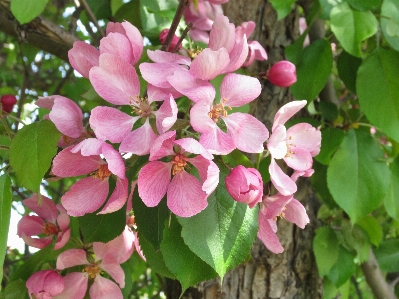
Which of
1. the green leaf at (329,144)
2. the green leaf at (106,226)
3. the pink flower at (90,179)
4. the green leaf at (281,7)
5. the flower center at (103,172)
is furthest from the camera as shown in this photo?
the green leaf at (329,144)

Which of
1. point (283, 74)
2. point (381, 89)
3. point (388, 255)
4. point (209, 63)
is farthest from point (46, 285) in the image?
point (388, 255)

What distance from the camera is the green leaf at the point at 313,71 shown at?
45.3 inches

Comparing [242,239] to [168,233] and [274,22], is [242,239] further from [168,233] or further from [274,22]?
[274,22]

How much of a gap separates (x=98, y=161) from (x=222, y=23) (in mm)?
288

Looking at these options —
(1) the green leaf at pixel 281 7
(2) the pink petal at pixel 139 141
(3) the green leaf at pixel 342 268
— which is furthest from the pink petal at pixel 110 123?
(3) the green leaf at pixel 342 268

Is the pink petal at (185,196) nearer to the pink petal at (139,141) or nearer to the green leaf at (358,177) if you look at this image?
the pink petal at (139,141)

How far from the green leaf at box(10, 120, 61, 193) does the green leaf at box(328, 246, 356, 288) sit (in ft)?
2.91

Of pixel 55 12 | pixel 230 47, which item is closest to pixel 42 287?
pixel 230 47

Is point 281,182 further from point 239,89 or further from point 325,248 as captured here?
point 325,248

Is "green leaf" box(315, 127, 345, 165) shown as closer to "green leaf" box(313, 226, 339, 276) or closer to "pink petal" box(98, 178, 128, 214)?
"green leaf" box(313, 226, 339, 276)

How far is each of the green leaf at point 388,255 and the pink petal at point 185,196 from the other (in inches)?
42.0

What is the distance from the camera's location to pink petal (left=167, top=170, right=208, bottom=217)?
0.66 m

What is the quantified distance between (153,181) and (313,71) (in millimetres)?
649

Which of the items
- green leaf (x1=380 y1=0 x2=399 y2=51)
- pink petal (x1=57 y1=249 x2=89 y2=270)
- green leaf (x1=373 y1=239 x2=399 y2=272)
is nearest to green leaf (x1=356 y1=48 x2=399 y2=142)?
green leaf (x1=380 y1=0 x2=399 y2=51)
